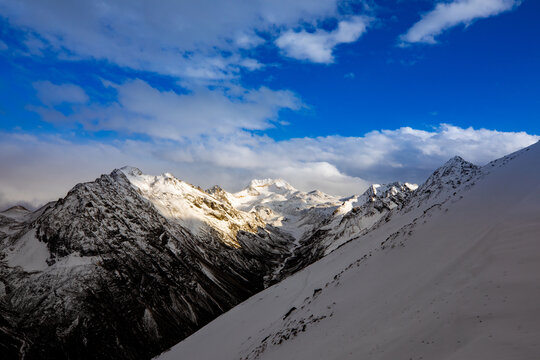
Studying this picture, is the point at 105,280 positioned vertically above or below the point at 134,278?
above

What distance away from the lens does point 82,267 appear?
403 feet

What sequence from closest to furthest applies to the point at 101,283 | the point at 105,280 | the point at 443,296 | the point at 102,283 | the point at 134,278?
1. the point at 443,296
2. the point at 101,283
3. the point at 102,283
4. the point at 105,280
5. the point at 134,278

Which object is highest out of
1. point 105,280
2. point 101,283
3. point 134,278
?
point 105,280

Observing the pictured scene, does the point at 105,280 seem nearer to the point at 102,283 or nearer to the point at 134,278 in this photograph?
the point at 102,283

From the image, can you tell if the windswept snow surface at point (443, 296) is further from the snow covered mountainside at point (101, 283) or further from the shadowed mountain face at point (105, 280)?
the snow covered mountainside at point (101, 283)

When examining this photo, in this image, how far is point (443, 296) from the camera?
899 inches

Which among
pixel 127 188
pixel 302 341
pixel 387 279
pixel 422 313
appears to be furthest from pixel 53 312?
pixel 422 313

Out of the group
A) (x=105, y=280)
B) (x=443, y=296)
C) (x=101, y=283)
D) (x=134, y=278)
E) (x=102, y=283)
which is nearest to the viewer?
(x=443, y=296)

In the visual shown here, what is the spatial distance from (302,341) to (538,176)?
131 ft

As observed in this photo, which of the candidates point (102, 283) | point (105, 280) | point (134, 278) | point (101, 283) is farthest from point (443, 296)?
point (134, 278)

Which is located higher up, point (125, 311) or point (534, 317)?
point (125, 311)

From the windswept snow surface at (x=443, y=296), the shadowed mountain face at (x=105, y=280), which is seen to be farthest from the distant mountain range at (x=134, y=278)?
the windswept snow surface at (x=443, y=296)

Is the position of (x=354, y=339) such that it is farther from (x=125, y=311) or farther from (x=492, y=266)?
(x=125, y=311)

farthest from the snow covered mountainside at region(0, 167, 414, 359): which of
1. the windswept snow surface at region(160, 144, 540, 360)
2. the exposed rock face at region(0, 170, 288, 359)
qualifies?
the windswept snow surface at region(160, 144, 540, 360)
